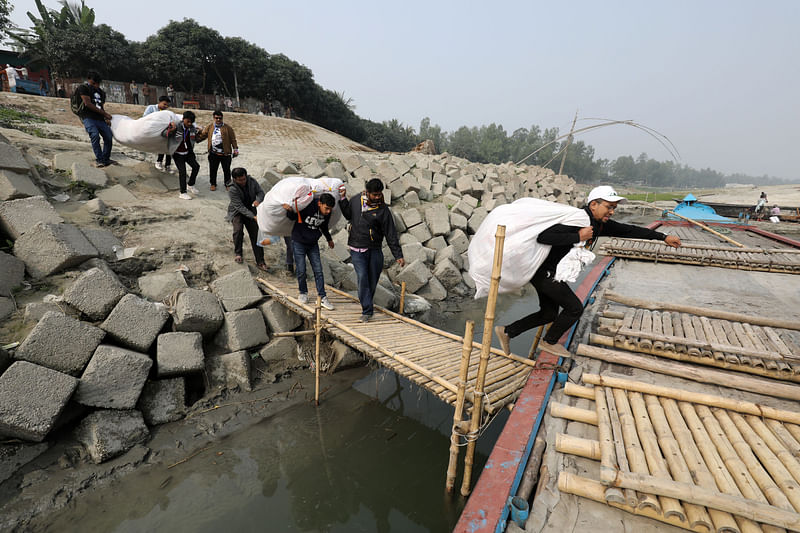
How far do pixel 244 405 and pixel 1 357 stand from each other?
2075mm

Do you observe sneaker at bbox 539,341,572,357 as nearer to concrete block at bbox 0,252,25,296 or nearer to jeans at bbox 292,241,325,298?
jeans at bbox 292,241,325,298

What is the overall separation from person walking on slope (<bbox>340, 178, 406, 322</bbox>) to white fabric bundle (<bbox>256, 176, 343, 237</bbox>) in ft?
0.92

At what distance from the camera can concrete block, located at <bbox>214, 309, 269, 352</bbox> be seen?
4371 millimetres

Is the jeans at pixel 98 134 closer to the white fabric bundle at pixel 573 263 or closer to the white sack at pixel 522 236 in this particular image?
the white sack at pixel 522 236

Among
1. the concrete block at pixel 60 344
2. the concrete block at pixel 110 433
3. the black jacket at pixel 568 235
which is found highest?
the black jacket at pixel 568 235

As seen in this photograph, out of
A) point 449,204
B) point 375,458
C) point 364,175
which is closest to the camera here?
point 375,458

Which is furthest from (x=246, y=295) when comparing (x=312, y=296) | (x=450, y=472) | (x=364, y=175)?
(x=364, y=175)

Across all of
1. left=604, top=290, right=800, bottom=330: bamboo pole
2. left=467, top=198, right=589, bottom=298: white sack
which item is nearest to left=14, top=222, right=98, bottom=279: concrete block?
left=467, top=198, right=589, bottom=298: white sack

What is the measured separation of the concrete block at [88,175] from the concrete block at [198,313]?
318cm

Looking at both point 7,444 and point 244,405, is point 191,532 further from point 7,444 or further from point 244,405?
point 7,444

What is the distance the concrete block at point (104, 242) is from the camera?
4.53 m

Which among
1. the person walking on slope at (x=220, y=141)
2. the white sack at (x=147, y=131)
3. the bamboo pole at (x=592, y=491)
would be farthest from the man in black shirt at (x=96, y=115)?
the bamboo pole at (x=592, y=491)

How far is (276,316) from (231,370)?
2.75ft

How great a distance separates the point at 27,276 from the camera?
3893 millimetres
